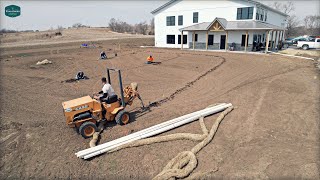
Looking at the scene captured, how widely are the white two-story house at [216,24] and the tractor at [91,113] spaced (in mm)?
23772

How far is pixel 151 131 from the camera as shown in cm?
764

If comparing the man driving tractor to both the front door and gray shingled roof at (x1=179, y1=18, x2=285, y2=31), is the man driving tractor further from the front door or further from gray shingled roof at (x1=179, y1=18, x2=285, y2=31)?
the front door

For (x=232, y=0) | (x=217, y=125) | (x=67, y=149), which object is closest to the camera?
(x=67, y=149)

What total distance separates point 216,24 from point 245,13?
4282 millimetres

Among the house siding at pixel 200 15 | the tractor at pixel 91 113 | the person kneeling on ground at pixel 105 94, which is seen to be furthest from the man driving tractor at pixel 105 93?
the house siding at pixel 200 15

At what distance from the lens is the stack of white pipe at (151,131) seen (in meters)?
6.51

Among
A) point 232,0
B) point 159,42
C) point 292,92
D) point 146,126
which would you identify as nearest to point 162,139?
point 146,126

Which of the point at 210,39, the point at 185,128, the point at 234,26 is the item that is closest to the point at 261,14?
the point at 234,26

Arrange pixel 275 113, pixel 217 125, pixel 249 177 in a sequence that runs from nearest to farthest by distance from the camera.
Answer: pixel 249 177 → pixel 217 125 → pixel 275 113

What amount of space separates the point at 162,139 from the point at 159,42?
1337 inches

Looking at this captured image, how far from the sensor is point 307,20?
11050cm

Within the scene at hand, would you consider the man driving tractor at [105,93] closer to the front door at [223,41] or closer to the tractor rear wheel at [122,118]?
the tractor rear wheel at [122,118]

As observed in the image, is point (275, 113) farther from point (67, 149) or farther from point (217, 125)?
point (67, 149)

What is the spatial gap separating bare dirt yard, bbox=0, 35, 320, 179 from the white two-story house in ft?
48.7
